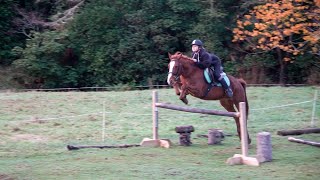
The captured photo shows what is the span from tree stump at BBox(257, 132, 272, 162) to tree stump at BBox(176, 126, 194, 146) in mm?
2449

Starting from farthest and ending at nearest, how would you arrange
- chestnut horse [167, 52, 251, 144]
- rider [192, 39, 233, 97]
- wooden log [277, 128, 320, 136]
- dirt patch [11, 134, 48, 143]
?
wooden log [277, 128, 320, 136] → dirt patch [11, 134, 48, 143] → rider [192, 39, 233, 97] → chestnut horse [167, 52, 251, 144]

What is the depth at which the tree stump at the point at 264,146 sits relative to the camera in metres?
11.3

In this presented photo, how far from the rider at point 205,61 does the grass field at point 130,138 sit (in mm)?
1541

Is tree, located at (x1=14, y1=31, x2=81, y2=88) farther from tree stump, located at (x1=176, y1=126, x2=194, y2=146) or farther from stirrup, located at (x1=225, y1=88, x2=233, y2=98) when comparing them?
stirrup, located at (x1=225, y1=88, x2=233, y2=98)

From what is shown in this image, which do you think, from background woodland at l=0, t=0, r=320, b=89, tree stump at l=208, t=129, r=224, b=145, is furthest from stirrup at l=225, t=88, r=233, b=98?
background woodland at l=0, t=0, r=320, b=89

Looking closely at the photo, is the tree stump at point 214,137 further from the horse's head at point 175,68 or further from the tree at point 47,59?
the tree at point 47,59

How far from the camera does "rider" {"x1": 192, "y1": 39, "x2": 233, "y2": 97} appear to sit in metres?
13.3

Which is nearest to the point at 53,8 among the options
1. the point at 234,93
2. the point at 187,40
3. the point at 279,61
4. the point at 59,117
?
the point at 187,40

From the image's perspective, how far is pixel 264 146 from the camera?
1141cm

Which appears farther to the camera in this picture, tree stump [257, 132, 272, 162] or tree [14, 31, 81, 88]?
tree [14, 31, 81, 88]

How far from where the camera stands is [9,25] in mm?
32594

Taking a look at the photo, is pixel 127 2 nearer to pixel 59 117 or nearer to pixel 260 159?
pixel 59 117

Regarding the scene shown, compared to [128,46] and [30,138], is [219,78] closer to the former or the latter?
[30,138]

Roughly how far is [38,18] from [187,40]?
855cm
